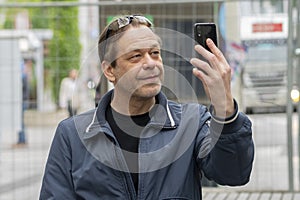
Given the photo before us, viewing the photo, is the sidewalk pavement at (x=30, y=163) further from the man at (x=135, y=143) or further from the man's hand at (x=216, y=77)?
the man's hand at (x=216, y=77)

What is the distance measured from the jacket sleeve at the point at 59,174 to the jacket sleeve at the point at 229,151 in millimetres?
522

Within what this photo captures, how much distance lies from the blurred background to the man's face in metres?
4.15

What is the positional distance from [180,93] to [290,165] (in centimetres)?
238

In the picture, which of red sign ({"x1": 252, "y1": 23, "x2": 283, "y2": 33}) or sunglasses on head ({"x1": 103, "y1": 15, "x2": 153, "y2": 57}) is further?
red sign ({"x1": 252, "y1": 23, "x2": 283, "y2": 33})

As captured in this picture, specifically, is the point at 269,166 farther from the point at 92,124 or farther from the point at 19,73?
the point at 92,124

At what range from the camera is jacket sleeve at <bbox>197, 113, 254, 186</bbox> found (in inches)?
99.2

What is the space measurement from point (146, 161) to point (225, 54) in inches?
199

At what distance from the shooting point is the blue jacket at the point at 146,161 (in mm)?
2812

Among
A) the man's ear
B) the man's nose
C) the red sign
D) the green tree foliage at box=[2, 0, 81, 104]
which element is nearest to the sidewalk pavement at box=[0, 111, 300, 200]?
the green tree foliage at box=[2, 0, 81, 104]

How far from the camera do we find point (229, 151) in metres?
2.56

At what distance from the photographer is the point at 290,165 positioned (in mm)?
7160

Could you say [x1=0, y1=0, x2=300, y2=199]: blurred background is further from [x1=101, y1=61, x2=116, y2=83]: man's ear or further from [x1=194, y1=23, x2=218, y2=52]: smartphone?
[x1=194, y1=23, x2=218, y2=52]: smartphone

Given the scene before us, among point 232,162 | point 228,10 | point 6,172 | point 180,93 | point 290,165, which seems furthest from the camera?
point 6,172

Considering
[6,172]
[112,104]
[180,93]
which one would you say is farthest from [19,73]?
[112,104]
